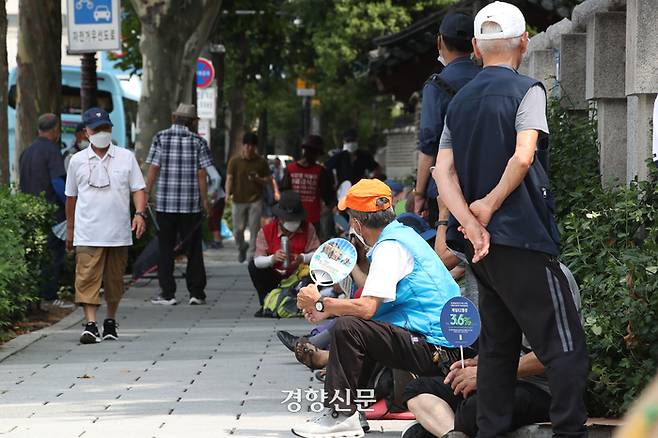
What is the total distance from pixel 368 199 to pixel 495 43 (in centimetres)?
148

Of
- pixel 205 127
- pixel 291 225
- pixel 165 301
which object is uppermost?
pixel 205 127

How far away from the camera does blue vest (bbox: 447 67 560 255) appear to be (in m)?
5.63

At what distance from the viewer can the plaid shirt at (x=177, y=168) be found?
47.1 feet

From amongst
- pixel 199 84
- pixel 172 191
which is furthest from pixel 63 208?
pixel 199 84

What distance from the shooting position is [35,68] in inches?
658

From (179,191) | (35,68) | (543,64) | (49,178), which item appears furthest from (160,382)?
(35,68)

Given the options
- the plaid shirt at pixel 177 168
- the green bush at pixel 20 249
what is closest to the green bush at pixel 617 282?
the green bush at pixel 20 249

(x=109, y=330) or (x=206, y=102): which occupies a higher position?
(x=206, y=102)

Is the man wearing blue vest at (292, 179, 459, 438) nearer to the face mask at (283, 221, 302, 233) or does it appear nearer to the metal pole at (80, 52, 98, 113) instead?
the face mask at (283, 221, 302, 233)

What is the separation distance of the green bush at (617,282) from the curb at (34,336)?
4314 mm

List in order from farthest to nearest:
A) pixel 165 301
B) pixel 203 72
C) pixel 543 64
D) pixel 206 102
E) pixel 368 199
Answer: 1. pixel 206 102
2. pixel 203 72
3. pixel 165 301
4. pixel 543 64
5. pixel 368 199

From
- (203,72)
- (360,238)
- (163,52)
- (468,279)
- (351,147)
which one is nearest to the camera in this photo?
(360,238)

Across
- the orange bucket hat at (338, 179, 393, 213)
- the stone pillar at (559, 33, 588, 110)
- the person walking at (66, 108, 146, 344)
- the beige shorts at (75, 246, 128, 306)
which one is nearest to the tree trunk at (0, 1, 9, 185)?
the person walking at (66, 108, 146, 344)

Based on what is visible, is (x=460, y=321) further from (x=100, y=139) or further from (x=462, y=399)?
(x=100, y=139)
